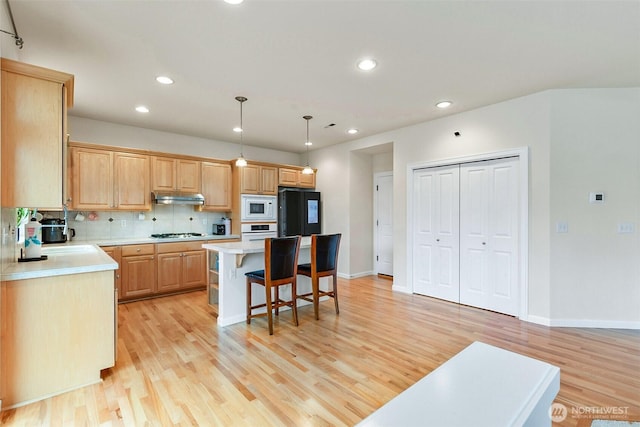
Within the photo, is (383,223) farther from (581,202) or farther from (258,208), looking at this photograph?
(581,202)

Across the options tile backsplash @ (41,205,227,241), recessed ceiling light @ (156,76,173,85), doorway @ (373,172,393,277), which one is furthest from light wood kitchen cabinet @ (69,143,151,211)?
doorway @ (373,172,393,277)

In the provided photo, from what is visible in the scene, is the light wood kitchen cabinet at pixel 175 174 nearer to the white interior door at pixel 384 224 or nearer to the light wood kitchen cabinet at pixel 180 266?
the light wood kitchen cabinet at pixel 180 266

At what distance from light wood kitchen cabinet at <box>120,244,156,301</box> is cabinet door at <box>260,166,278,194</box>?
2134 millimetres

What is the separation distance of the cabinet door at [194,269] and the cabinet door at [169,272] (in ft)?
0.24

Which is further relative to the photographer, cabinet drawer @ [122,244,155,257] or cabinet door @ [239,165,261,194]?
cabinet door @ [239,165,261,194]

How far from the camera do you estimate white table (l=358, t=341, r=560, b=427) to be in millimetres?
943

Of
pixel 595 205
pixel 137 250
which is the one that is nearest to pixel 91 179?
pixel 137 250

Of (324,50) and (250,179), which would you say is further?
(250,179)

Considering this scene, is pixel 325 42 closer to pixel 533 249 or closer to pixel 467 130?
pixel 467 130

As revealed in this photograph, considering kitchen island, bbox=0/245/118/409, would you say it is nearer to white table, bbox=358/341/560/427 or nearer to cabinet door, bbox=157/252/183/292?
cabinet door, bbox=157/252/183/292

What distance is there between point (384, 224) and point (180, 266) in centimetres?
375

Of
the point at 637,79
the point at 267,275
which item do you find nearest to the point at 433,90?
the point at 637,79

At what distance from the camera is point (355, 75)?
9.94 ft

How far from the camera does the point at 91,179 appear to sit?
420 centimetres
